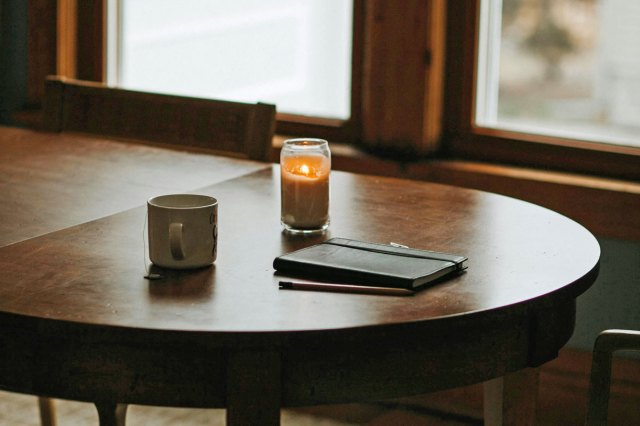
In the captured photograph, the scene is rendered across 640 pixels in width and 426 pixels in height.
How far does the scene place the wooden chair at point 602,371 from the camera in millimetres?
1375

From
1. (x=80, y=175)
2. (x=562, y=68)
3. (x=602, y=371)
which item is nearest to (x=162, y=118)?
(x=80, y=175)

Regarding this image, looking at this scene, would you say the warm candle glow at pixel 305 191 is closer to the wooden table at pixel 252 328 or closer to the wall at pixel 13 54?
the wooden table at pixel 252 328

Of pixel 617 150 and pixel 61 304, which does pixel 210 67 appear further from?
pixel 61 304

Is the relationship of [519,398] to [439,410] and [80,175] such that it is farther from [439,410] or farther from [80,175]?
[439,410]

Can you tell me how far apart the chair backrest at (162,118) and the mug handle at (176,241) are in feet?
2.65

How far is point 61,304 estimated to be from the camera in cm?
116

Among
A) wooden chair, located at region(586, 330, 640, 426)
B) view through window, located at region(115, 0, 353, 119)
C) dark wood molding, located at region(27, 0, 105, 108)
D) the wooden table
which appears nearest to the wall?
dark wood molding, located at region(27, 0, 105, 108)

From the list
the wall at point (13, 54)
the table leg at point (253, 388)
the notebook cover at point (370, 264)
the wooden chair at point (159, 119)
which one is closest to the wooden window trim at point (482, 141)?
the wooden chair at point (159, 119)

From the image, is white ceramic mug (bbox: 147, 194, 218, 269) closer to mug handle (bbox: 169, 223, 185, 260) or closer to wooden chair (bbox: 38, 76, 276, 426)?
mug handle (bbox: 169, 223, 185, 260)

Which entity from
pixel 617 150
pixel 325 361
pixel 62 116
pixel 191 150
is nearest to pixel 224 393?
pixel 325 361

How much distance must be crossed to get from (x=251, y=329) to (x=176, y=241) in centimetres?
24

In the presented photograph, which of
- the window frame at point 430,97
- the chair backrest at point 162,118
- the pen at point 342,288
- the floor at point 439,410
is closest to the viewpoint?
the pen at point 342,288

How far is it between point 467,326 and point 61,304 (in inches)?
Result: 18.3

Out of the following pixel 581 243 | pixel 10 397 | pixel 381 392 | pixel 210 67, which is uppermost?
pixel 210 67
